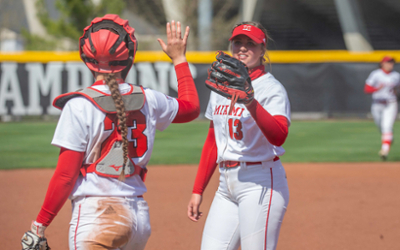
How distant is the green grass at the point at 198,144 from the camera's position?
9453 mm

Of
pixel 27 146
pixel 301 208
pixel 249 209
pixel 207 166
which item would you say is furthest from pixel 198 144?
pixel 249 209

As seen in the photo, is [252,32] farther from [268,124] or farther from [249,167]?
[249,167]

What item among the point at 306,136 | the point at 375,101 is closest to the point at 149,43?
the point at 306,136

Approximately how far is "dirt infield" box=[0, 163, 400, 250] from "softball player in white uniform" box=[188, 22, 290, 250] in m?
1.74

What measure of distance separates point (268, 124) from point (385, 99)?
27.1 feet

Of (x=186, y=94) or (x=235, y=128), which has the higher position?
(x=186, y=94)

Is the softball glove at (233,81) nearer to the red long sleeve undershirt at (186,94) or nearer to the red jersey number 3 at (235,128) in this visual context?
the red long sleeve undershirt at (186,94)

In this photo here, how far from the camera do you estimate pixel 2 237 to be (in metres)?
4.48

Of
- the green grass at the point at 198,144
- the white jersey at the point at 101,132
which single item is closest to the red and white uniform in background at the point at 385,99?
the green grass at the point at 198,144

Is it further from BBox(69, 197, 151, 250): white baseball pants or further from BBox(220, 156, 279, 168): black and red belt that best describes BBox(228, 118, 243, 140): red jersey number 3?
BBox(69, 197, 151, 250): white baseball pants

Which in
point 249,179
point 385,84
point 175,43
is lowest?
point 249,179

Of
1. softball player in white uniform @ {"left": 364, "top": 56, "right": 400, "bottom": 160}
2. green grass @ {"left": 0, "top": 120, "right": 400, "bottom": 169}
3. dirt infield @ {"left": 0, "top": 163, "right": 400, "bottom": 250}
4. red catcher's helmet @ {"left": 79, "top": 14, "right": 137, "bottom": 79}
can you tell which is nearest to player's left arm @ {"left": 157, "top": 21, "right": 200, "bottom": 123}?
red catcher's helmet @ {"left": 79, "top": 14, "right": 137, "bottom": 79}

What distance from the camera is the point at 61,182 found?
1.91 m

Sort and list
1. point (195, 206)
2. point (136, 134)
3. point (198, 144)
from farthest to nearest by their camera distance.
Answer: point (198, 144) < point (195, 206) < point (136, 134)
